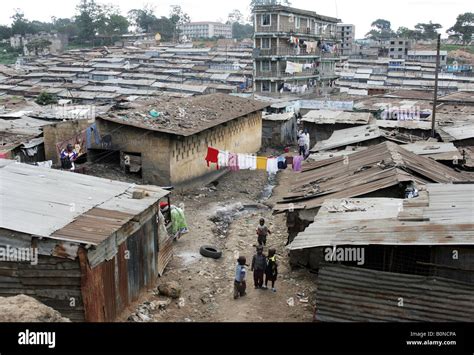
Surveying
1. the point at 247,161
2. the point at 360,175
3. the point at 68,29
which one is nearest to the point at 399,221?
the point at 360,175

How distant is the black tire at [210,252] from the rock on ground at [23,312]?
24.7 feet

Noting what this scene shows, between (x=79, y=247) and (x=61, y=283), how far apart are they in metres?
0.75

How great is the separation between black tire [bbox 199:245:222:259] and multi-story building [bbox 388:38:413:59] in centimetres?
7266

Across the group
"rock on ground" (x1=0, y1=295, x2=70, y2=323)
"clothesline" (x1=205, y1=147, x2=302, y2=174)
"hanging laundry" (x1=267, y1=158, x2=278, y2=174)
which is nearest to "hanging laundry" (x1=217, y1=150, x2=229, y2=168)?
"clothesline" (x1=205, y1=147, x2=302, y2=174)

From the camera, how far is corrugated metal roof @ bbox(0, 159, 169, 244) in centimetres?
766

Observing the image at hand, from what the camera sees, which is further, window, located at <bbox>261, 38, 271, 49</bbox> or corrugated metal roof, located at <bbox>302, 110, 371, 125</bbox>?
window, located at <bbox>261, 38, 271, 49</bbox>

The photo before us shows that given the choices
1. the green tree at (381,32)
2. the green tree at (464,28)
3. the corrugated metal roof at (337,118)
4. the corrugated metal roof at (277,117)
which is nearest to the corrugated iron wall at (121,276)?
the corrugated metal roof at (337,118)

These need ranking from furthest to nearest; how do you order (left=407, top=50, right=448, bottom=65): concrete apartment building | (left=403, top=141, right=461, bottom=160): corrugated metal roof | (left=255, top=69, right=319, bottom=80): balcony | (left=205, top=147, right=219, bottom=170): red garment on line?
(left=407, top=50, right=448, bottom=65): concrete apartment building < (left=255, top=69, right=319, bottom=80): balcony < (left=205, top=147, right=219, bottom=170): red garment on line < (left=403, top=141, right=461, bottom=160): corrugated metal roof

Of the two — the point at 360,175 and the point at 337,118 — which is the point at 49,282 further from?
the point at 337,118

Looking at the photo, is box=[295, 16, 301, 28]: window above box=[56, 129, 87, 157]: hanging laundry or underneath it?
above

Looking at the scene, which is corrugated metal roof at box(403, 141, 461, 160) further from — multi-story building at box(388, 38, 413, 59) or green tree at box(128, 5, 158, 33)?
green tree at box(128, 5, 158, 33)

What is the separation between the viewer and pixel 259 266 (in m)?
10.3

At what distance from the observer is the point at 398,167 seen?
39.3ft
